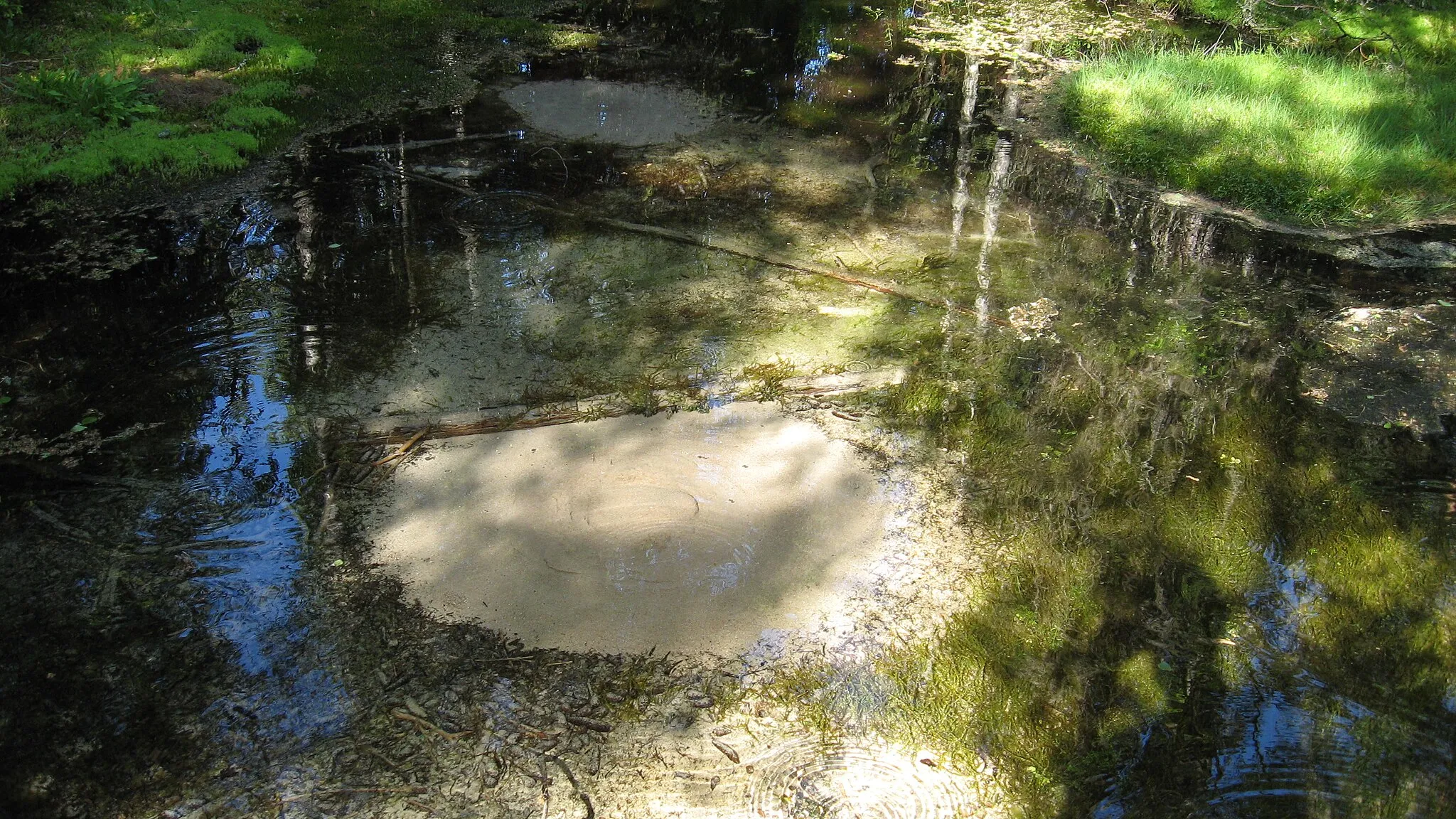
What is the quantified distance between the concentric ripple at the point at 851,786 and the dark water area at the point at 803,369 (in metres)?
0.11

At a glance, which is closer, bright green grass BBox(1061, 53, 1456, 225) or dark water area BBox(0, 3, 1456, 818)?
dark water area BBox(0, 3, 1456, 818)

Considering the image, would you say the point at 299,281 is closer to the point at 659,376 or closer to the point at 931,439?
the point at 659,376

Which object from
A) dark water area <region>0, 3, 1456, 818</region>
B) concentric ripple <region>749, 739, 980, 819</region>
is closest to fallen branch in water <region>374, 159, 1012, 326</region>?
dark water area <region>0, 3, 1456, 818</region>

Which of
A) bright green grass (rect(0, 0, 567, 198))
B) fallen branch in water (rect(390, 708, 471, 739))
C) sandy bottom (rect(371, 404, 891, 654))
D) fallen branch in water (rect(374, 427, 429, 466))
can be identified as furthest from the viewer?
bright green grass (rect(0, 0, 567, 198))

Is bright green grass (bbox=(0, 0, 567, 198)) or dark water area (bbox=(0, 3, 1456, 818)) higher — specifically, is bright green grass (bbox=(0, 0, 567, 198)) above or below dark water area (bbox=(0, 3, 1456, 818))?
above

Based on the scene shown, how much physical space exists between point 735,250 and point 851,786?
316cm

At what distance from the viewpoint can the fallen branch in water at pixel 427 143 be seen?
19.6 ft

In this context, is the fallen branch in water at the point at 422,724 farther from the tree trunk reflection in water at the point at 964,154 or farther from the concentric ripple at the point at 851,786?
the tree trunk reflection in water at the point at 964,154

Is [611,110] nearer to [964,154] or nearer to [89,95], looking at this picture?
[964,154]

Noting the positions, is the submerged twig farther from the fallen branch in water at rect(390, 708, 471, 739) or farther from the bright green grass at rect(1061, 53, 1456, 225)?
the bright green grass at rect(1061, 53, 1456, 225)

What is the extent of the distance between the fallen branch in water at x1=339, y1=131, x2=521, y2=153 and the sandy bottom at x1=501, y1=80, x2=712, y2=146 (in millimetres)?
259

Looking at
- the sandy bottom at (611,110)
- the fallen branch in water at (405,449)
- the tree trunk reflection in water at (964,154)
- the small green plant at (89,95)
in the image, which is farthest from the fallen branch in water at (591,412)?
the small green plant at (89,95)

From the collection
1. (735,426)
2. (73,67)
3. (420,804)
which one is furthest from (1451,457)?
(73,67)

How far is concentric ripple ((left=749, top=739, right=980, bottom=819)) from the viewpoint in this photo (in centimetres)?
246
